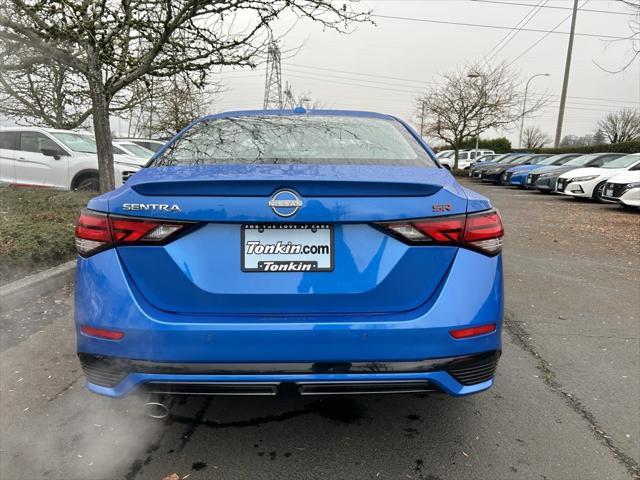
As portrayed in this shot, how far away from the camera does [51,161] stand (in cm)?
1014

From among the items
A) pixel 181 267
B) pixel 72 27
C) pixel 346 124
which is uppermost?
pixel 72 27

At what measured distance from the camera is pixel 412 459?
2.24 m

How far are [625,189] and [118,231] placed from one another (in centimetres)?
1317

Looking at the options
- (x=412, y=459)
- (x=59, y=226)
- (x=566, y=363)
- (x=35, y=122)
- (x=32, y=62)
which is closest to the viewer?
(x=412, y=459)

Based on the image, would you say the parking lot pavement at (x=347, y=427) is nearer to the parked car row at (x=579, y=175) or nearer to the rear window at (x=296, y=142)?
the rear window at (x=296, y=142)

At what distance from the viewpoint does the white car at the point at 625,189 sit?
11359 millimetres

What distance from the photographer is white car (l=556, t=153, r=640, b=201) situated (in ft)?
45.7

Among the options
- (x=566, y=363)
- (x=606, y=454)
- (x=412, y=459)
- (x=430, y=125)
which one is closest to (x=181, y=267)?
(x=412, y=459)

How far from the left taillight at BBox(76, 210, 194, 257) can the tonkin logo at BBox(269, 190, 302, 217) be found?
335 millimetres

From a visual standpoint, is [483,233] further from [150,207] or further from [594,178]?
[594,178]

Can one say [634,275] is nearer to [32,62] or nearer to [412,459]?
[412,459]

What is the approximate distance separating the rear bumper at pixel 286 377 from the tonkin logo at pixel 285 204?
0.60 metres

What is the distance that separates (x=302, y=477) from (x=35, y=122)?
61.9ft

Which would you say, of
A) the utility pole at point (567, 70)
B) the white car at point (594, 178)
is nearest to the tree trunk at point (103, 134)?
the white car at point (594, 178)
